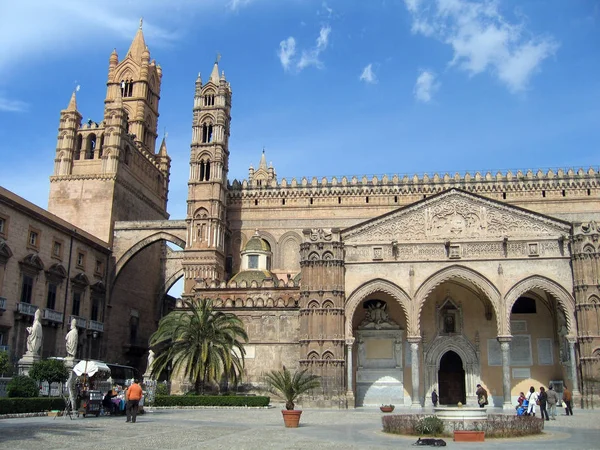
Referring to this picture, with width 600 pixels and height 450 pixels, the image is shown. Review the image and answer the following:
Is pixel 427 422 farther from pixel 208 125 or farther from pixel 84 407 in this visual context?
pixel 208 125

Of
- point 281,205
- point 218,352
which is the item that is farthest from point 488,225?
point 281,205

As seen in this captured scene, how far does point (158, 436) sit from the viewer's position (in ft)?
53.4

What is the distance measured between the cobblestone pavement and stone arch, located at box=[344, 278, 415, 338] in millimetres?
13839

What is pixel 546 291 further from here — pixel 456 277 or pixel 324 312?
pixel 324 312

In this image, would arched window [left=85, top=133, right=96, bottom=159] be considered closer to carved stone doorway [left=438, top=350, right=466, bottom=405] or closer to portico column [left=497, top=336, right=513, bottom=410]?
carved stone doorway [left=438, top=350, right=466, bottom=405]

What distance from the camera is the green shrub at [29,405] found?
68.5 ft

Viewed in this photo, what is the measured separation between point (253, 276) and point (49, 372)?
67.5 ft

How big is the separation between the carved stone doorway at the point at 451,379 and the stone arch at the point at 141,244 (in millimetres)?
23070

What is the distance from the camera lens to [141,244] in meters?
51.1

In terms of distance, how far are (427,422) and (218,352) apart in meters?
18.4

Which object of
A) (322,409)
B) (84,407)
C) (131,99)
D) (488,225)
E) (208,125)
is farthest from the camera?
(131,99)

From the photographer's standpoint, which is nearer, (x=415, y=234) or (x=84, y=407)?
(x=84, y=407)

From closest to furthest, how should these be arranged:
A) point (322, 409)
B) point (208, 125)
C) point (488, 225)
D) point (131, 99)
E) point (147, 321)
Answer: point (322, 409) → point (488, 225) → point (208, 125) → point (147, 321) → point (131, 99)

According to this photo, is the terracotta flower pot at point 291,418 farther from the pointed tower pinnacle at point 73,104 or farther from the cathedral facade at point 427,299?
the pointed tower pinnacle at point 73,104
